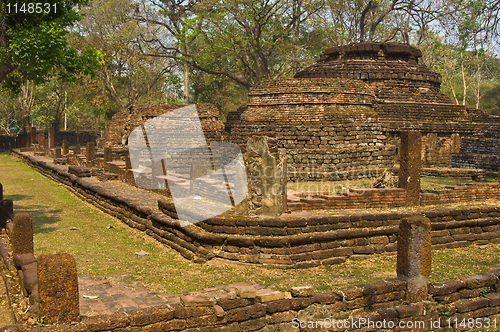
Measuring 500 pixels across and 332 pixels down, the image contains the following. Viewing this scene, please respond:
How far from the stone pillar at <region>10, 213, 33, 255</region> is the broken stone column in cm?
297

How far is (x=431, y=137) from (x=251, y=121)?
752 centimetres

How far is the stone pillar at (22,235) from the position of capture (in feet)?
16.3

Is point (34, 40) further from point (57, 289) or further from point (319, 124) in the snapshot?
point (319, 124)

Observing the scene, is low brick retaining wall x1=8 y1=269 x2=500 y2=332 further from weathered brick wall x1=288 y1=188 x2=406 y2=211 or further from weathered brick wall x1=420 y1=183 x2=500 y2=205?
weathered brick wall x1=420 y1=183 x2=500 y2=205

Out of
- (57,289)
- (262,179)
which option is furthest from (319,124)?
(57,289)

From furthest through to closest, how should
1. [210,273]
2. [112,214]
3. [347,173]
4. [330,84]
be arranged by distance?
1. [330,84]
2. [347,173]
3. [112,214]
4. [210,273]

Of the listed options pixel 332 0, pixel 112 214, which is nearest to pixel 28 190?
pixel 112 214

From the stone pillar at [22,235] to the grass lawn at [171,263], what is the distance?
3.12ft

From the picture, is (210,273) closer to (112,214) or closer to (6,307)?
(6,307)

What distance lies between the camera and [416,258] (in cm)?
489

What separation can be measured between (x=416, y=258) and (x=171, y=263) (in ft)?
11.0

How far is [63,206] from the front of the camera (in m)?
10.9

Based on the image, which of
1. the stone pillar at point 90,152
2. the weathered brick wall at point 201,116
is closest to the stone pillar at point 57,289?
the weathered brick wall at point 201,116

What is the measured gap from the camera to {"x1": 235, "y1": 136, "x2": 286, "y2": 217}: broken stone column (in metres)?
6.68
